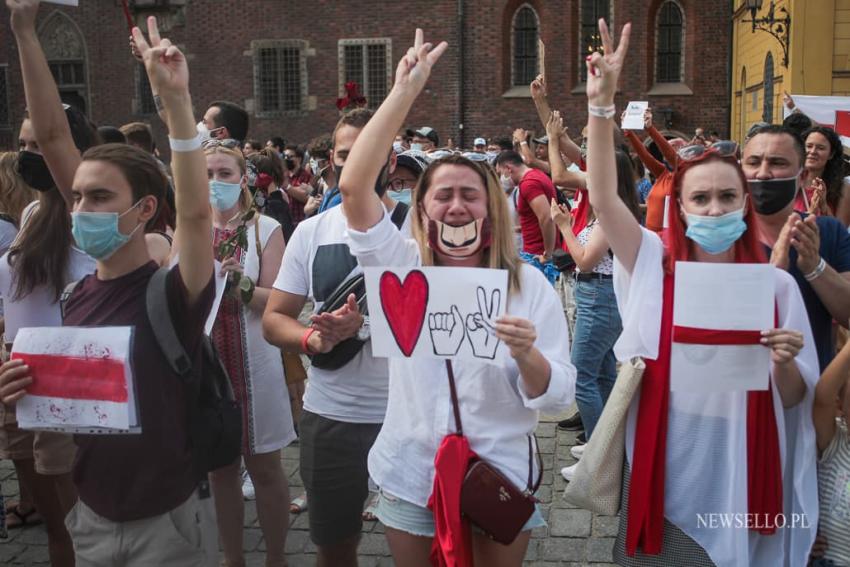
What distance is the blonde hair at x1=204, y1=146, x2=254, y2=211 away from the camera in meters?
4.11

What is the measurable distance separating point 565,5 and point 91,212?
80.7 feet

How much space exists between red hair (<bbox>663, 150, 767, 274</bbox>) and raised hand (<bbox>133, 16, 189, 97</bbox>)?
1563 millimetres

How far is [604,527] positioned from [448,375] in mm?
2439

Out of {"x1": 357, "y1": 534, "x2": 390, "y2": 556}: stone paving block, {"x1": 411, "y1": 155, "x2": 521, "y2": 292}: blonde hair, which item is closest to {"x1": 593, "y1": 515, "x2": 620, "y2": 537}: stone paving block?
{"x1": 357, "y1": 534, "x2": 390, "y2": 556}: stone paving block

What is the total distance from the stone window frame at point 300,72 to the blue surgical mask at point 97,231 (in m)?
24.8

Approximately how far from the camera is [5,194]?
4.73 metres

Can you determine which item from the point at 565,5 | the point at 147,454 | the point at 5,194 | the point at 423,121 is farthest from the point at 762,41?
the point at 147,454

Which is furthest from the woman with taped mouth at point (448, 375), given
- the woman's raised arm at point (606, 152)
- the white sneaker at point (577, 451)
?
the white sneaker at point (577, 451)

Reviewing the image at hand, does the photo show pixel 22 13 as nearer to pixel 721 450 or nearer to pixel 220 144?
pixel 220 144

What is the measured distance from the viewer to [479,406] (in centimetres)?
263

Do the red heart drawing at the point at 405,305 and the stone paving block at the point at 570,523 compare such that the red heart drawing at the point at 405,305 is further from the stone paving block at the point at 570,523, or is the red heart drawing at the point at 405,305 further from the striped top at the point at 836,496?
the stone paving block at the point at 570,523

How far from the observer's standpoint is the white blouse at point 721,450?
2748mm

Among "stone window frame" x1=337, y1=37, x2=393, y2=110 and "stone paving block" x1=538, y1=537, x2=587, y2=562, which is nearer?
"stone paving block" x1=538, y1=537, x2=587, y2=562

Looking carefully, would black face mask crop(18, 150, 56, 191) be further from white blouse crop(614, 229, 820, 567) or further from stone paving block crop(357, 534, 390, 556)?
white blouse crop(614, 229, 820, 567)
